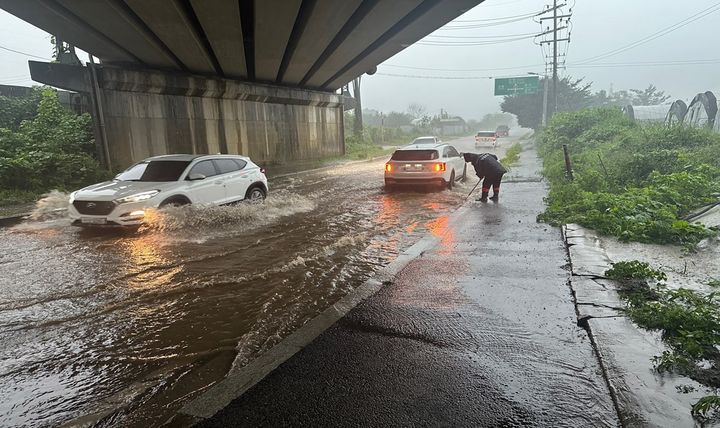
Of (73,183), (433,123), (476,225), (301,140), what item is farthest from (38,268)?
(433,123)

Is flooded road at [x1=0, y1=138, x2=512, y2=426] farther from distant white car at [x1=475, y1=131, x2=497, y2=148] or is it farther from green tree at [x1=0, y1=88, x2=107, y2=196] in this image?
distant white car at [x1=475, y1=131, x2=497, y2=148]

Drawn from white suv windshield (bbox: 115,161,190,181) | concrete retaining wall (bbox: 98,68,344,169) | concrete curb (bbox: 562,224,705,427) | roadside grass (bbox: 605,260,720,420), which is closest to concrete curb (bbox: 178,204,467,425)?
concrete curb (bbox: 562,224,705,427)

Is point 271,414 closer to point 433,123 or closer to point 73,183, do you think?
point 73,183

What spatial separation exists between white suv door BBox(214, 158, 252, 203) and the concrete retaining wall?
8.26m

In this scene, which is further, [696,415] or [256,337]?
[256,337]

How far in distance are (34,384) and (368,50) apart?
15957 millimetres

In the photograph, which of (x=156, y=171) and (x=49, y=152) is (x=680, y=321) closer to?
(x=156, y=171)

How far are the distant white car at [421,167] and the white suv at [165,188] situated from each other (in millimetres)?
4583

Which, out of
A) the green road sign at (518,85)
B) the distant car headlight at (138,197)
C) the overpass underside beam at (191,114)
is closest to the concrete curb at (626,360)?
the distant car headlight at (138,197)

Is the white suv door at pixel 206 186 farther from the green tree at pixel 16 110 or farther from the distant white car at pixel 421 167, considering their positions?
the green tree at pixel 16 110

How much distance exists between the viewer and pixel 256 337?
410 centimetres

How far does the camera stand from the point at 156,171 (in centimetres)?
935

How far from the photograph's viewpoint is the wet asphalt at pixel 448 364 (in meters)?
2.78

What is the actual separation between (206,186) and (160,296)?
15.1ft
